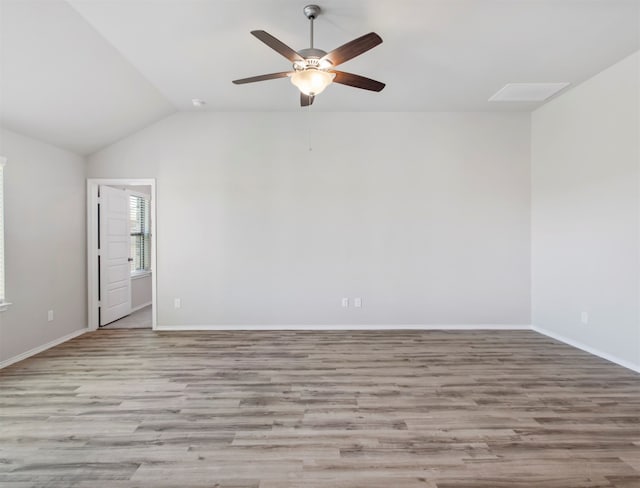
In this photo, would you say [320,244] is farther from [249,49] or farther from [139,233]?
[139,233]

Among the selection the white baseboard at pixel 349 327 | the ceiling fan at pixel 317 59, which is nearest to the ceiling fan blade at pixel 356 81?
the ceiling fan at pixel 317 59

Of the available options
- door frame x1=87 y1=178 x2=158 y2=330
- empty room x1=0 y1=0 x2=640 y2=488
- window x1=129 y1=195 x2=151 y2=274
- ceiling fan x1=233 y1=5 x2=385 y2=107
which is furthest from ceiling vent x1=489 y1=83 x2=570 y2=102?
window x1=129 y1=195 x2=151 y2=274

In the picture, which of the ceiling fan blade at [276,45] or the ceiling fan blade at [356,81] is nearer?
the ceiling fan blade at [276,45]

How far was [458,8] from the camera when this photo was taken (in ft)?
7.83

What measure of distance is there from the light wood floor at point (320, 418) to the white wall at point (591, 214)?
473 millimetres

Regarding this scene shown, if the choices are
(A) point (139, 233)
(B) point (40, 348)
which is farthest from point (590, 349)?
(A) point (139, 233)

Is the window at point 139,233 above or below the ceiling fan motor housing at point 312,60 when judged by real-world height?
below

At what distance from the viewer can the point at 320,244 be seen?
436 cm

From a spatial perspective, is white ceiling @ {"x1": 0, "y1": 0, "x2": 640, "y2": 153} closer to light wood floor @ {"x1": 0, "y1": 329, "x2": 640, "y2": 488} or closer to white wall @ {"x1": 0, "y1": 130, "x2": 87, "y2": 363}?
white wall @ {"x1": 0, "y1": 130, "x2": 87, "y2": 363}

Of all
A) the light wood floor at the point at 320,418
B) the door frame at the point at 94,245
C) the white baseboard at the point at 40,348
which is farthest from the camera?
Result: the door frame at the point at 94,245

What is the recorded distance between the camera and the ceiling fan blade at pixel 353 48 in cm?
197

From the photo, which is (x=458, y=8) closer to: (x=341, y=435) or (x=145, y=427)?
(x=341, y=435)

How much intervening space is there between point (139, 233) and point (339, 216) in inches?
155

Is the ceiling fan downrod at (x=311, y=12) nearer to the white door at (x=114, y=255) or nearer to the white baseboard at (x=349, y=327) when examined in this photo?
the white baseboard at (x=349, y=327)
